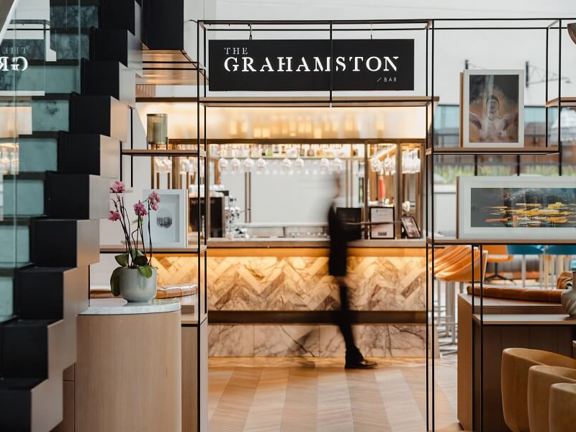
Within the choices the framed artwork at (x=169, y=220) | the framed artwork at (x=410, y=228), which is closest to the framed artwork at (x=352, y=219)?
the framed artwork at (x=410, y=228)

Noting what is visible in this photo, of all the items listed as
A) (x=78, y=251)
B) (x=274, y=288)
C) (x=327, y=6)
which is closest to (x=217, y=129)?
Answer: (x=274, y=288)

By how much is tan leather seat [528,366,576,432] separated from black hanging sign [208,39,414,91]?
7.10 feet

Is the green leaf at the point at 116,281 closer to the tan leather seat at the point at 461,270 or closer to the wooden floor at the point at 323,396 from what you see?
the wooden floor at the point at 323,396

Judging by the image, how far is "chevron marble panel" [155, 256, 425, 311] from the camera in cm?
888

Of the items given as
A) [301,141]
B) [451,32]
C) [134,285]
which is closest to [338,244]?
[301,141]

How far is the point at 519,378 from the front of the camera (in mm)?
4781

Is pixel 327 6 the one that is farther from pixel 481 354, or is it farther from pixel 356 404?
pixel 481 354

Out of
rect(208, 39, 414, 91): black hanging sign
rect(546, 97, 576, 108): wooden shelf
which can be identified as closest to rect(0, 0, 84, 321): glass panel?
rect(208, 39, 414, 91): black hanging sign

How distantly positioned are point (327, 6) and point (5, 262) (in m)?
9.02

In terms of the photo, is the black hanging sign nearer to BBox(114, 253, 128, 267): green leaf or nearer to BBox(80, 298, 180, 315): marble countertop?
BBox(114, 253, 128, 267): green leaf

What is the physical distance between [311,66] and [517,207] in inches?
62.4

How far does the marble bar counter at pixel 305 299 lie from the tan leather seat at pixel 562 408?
5087 millimetres

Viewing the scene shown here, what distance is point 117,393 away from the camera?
4.55m

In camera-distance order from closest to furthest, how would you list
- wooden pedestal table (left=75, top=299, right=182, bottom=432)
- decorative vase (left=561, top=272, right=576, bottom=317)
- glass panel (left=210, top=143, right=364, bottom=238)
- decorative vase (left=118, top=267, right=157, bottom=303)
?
wooden pedestal table (left=75, top=299, right=182, bottom=432) < decorative vase (left=118, top=267, right=157, bottom=303) < decorative vase (left=561, top=272, right=576, bottom=317) < glass panel (left=210, top=143, right=364, bottom=238)
